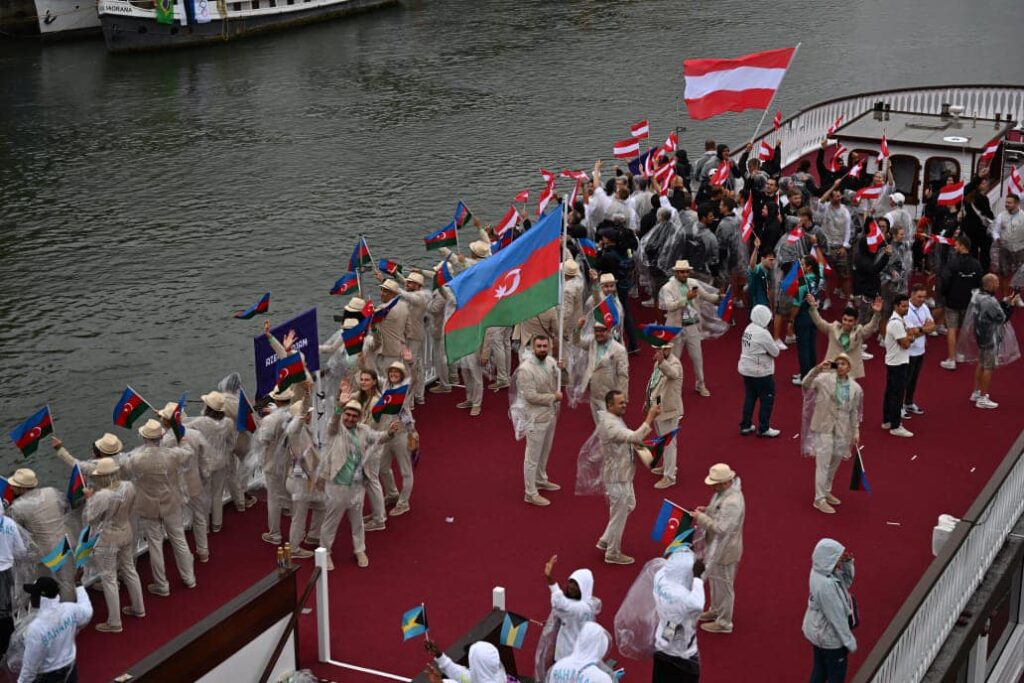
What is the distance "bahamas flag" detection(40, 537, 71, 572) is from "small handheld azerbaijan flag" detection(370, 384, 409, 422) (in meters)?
3.28

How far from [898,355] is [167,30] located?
41.9 m

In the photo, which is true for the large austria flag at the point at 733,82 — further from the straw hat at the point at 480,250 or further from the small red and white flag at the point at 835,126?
the straw hat at the point at 480,250

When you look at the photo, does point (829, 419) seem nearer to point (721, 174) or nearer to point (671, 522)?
point (671, 522)

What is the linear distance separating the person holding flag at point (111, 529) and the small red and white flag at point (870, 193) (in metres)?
12.3

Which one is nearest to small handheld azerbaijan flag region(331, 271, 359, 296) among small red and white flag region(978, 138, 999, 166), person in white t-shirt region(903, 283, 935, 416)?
person in white t-shirt region(903, 283, 935, 416)

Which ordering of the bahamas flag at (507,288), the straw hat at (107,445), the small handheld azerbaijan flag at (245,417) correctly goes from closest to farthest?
1. the straw hat at (107,445)
2. the small handheld azerbaijan flag at (245,417)
3. the bahamas flag at (507,288)

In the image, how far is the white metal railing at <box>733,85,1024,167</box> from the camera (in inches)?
1120

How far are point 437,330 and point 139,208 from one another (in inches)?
746

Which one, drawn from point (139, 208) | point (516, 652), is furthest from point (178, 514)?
point (139, 208)

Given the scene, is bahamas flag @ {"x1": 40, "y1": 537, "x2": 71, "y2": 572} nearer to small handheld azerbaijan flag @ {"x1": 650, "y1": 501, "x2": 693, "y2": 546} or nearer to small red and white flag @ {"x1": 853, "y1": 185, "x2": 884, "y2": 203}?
small handheld azerbaijan flag @ {"x1": 650, "y1": 501, "x2": 693, "y2": 546}

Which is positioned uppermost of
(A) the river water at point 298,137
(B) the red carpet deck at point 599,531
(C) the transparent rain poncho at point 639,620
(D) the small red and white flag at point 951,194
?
(D) the small red and white flag at point 951,194

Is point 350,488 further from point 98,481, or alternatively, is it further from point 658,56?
point 658,56

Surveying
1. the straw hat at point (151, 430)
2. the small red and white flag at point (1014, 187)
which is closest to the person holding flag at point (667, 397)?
the straw hat at point (151, 430)

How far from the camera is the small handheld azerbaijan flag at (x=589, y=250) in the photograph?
1919cm
